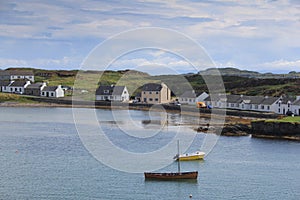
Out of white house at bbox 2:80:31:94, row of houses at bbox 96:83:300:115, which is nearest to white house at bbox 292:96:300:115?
row of houses at bbox 96:83:300:115

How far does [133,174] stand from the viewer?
107ft

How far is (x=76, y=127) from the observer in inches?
2191

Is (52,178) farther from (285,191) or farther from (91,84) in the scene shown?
(91,84)

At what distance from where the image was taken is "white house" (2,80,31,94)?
100250 mm

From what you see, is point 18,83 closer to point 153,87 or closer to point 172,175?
point 153,87

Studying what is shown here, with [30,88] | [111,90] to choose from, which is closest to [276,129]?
[111,90]

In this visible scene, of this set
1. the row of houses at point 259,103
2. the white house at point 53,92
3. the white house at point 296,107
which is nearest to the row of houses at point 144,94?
the white house at point 53,92

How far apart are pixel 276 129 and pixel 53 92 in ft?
183

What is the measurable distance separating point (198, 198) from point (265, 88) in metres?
71.0

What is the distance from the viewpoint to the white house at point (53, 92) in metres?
95.9

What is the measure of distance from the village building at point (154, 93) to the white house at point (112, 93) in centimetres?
480

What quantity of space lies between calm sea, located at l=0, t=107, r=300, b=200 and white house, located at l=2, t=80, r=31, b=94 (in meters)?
51.5

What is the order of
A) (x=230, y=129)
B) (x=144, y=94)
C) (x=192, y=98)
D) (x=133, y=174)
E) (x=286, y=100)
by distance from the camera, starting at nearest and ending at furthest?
(x=133, y=174) < (x=230, y=129) < (x=286, y=100) < (x=192, y=98) < (x=144, y=94)

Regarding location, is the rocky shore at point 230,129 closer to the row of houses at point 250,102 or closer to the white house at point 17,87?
the row of houses at point 250,102
